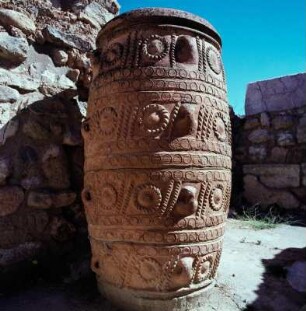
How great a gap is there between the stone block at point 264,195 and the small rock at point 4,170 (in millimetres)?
3137

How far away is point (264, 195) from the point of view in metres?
4.07

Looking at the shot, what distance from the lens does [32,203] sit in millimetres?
2002

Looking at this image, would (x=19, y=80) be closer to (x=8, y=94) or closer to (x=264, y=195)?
(x=8, y=94)

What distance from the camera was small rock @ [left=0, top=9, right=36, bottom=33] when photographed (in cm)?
201

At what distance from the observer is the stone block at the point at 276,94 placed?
13.1 ft

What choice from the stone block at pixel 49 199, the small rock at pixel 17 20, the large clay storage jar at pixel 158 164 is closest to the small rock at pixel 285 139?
the large clay storage jar at pixel 158 164

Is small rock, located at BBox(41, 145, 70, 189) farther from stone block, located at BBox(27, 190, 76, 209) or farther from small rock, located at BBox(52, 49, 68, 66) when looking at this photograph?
small rock, located at BBox(52, 49, 68, 66)

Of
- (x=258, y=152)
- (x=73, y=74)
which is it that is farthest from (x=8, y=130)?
(x=258, y=152)

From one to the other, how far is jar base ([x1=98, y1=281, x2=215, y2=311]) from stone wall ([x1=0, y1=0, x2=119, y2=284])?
2.05 feet

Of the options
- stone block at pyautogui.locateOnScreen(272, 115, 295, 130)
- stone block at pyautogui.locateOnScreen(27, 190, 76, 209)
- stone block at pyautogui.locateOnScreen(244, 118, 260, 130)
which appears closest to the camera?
stone block at pyautogui.locateOnScreen(27, 190, 76, 209)

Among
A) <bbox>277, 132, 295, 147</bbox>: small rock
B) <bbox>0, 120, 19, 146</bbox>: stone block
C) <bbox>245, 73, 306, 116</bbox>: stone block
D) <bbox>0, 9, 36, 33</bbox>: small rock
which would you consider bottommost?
<bbox>0, 120, 19, 146</bbox>: stone block

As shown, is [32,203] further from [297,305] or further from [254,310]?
[297,305]

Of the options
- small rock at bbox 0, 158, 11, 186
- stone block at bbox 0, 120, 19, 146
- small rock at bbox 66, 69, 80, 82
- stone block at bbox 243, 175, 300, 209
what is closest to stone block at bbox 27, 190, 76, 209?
small rock at bbox 0, 158, 11, 186

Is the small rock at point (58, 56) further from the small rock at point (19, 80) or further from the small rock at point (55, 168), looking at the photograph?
the small rock at point (55, 168)
